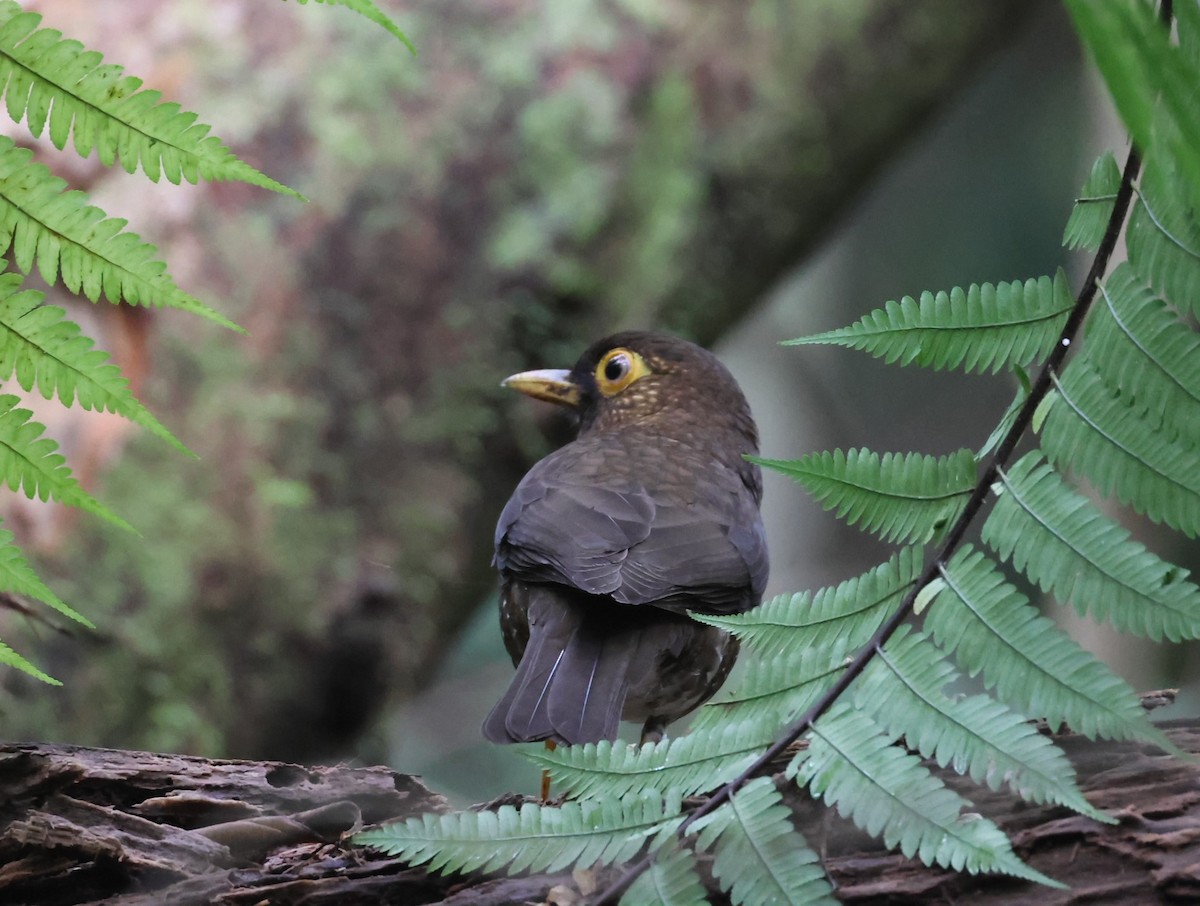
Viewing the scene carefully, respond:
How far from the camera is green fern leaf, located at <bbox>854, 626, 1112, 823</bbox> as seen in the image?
1.44m

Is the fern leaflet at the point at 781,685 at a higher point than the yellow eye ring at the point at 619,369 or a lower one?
lower

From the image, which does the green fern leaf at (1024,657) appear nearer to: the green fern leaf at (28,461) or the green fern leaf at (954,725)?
the green fern leaf at (954,725)

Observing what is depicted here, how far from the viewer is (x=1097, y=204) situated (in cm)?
163

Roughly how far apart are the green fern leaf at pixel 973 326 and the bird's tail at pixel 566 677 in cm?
122

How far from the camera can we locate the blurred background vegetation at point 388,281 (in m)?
4.16

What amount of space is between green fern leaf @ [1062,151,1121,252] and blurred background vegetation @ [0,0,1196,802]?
3064 mm

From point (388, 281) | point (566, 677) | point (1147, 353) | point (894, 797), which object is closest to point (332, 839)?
point (566, 677)

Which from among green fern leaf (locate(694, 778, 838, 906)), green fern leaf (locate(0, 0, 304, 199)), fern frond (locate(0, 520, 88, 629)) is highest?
green fern leaf (locate(0, 0, 304, 199))

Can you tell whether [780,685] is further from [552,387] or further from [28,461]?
[552,387]

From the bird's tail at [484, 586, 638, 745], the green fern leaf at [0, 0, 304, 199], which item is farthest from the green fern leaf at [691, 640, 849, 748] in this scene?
the green fern leaf at [0, 0, 304, 199]

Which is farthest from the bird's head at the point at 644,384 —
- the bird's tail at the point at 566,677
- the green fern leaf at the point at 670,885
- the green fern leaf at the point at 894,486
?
the green fern leaf at the point at 670,885

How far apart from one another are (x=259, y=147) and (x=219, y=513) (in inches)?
58.6

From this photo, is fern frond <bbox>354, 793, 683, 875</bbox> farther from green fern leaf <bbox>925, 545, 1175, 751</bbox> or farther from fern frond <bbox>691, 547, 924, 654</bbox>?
green fern leaf <bbox>925, 545, 1175, 751</bbox>

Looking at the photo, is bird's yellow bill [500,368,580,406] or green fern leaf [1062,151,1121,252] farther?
bird's yellow bill [500,368,580,406]
